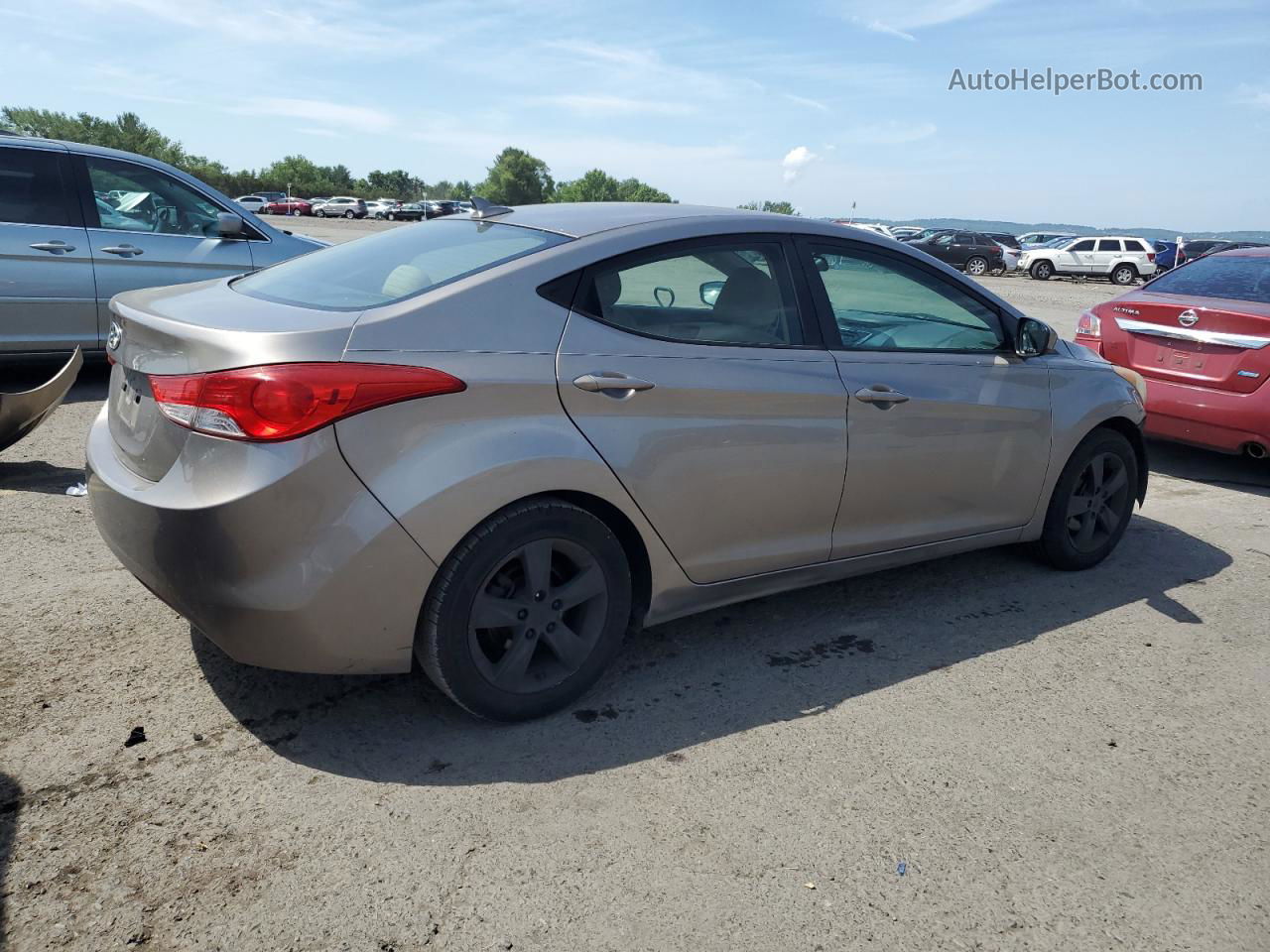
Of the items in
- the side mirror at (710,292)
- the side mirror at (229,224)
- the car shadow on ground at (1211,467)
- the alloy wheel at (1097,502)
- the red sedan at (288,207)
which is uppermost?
the side mirror at (710,292)

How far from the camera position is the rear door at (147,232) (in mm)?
7391

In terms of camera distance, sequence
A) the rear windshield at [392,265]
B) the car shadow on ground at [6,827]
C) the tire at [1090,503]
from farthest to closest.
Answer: the tire at [1090,503]
the rear windshield at [392,265]
the car shadow on ground at [6,827]

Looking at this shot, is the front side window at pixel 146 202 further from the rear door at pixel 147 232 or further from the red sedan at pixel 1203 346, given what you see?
the red sedan at pixel 1203 346

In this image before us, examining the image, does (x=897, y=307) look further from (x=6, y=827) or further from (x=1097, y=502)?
(x=6, y=827)

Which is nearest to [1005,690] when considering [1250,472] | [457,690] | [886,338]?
[886,338]

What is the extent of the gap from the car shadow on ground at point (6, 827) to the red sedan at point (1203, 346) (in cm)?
649

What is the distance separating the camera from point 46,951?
7.06 feet

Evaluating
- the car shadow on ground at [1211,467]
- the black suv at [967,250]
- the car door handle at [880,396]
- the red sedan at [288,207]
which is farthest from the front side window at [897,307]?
the red sedan at [288,207]

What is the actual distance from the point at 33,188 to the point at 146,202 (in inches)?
29.1

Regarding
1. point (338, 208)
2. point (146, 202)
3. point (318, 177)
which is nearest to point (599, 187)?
point (318, 177)

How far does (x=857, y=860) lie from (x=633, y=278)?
1853 mm

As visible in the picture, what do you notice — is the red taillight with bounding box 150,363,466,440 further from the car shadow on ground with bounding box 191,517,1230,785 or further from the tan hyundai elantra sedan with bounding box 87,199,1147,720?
the car shadow on ground with bounding box 191,517,1230,785

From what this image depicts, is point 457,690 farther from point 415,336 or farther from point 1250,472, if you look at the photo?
point 1250,472

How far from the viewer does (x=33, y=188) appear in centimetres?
718
